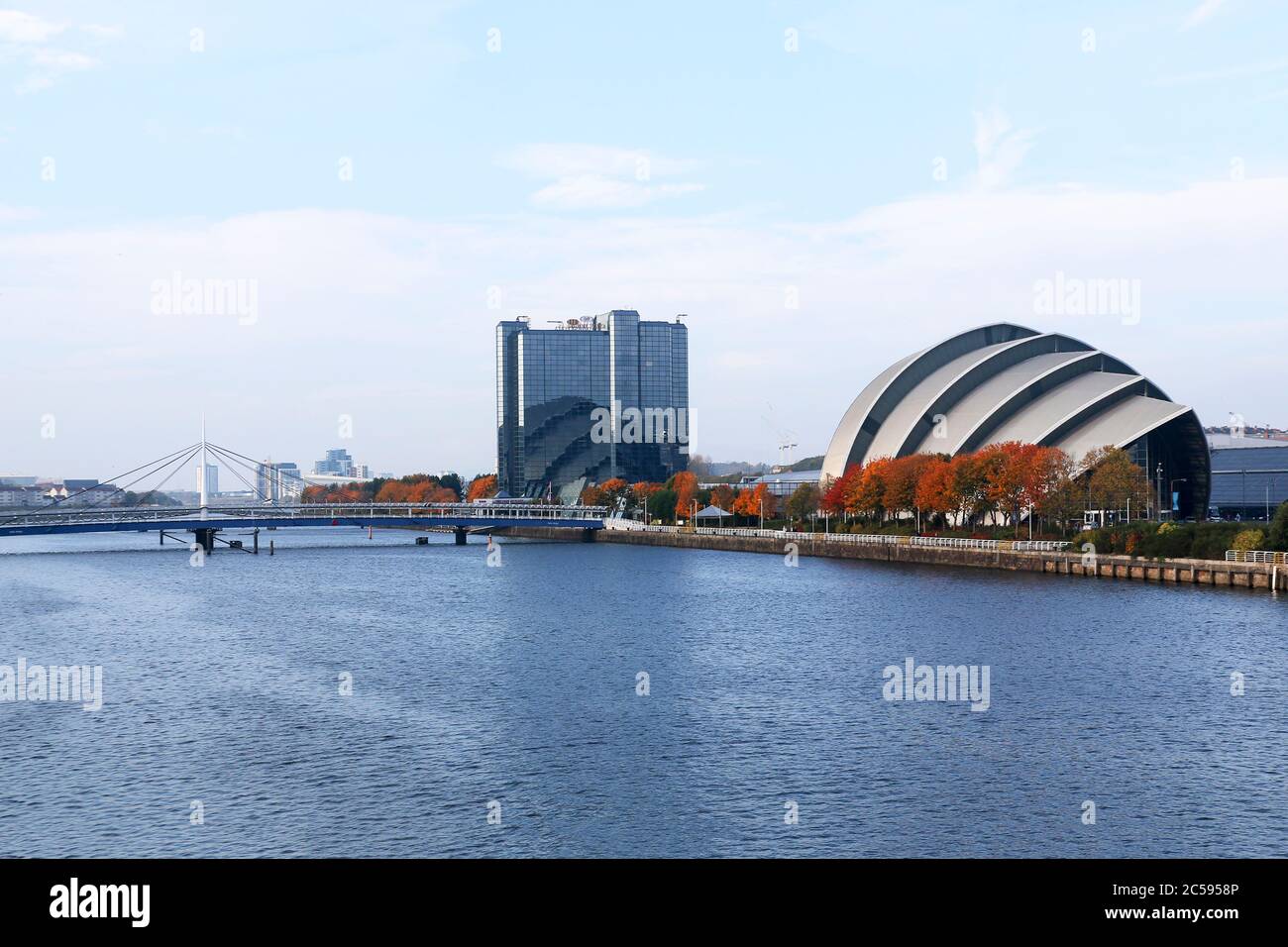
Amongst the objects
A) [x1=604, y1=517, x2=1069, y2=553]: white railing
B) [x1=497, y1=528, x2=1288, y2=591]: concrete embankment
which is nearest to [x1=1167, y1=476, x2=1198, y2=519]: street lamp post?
[x1=604, y1=517, x2=1069, y2=553]: white railing

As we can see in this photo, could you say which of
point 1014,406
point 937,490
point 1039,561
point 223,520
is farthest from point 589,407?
point 1039,561

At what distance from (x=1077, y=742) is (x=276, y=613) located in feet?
95.1

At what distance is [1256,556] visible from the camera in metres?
42.1

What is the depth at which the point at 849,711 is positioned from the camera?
70.6 feet

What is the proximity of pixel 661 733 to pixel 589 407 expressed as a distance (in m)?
130

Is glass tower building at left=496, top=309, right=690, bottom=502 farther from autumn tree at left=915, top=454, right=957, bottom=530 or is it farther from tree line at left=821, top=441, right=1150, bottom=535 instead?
autumn tree at left=915, top=454, right=957, bottom=530

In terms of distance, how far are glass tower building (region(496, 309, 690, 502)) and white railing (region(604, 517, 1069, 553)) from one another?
52.8 meters

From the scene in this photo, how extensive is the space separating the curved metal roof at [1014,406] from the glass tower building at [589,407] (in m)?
64.8

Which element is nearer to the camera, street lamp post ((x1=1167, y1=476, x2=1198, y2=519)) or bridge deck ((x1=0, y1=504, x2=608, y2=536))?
street lamp post ((x1=1167, y1=476, x2=1198, y2=519))

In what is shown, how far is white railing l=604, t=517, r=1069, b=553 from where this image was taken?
5344 centimetres

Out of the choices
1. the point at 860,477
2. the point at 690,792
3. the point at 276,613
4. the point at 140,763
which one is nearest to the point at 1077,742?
the point at 690,792

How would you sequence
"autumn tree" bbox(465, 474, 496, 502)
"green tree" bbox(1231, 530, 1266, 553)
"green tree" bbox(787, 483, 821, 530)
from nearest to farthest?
"green tree" bbox(1231, 530, 1266, 553), "green tree" bbox(787, 483, 821, 530), "autumn tree" bbox(465, 474, 496, 502)

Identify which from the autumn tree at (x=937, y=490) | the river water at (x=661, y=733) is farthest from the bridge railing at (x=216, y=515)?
the river water at (x=661, y=733)
